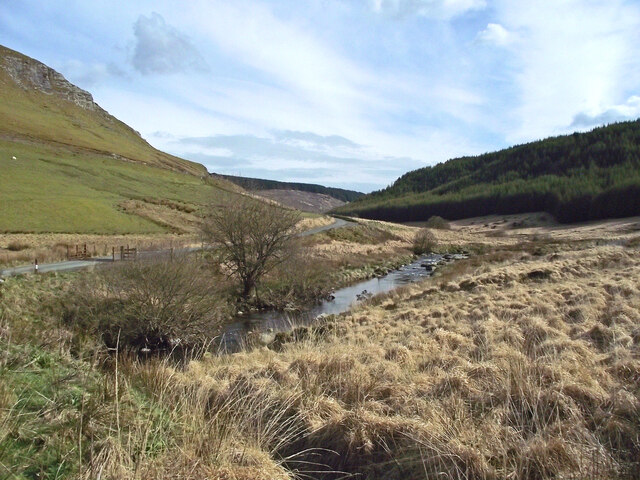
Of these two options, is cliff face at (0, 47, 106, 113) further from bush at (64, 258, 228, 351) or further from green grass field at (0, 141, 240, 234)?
bush at (64, 258, 228, 351)

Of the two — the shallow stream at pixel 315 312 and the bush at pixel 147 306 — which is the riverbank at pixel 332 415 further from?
the bush at pixel 147 306

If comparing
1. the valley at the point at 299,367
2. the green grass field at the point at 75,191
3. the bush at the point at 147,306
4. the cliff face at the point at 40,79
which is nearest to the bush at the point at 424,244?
the valley at the point at 299,367

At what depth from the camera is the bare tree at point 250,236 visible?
26.8 metres

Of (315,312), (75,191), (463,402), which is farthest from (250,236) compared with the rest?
(75,191)

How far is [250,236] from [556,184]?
380 feet

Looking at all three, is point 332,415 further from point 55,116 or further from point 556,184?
point 55,116

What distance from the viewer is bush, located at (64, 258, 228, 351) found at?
16281mm

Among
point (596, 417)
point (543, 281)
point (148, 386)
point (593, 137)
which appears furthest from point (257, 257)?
point (593, 137)

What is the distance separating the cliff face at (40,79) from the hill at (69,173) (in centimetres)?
33

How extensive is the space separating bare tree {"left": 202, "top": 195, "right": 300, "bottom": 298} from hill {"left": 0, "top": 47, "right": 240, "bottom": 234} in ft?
82.1

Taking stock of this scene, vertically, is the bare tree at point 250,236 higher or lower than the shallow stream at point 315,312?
higher

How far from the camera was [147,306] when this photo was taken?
16734mm

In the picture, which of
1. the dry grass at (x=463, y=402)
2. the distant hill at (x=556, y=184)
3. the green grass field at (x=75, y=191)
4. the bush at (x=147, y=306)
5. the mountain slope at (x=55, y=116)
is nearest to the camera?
the dry grass at (x=463, y=402)

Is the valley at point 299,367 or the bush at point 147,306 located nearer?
the valley at point 299,367
